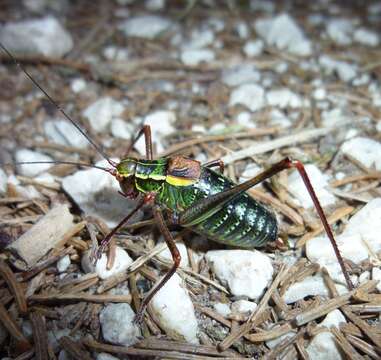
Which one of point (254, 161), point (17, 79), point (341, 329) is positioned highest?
point (17, 79)

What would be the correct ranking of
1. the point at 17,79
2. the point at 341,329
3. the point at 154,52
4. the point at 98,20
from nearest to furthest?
the point at 341,329 < the point at 17,79 < the point at 154,52 < the point at 98,20

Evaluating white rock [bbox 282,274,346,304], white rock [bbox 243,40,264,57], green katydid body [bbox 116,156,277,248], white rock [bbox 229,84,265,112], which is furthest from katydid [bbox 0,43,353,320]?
white rock [bbox 243,40,264,57]

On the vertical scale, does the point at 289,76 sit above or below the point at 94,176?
above

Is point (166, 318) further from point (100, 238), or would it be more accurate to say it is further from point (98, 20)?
point (98, 20)

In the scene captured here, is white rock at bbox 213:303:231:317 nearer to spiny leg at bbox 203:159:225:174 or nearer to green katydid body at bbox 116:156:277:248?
green katydid body at bbox 116:156:277:248

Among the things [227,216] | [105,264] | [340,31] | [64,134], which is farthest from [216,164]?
[340,31]

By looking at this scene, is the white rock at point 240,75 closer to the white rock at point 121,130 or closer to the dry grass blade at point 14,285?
the white rock at point 121,130

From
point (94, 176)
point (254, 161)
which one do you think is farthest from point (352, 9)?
point (94, 176)
